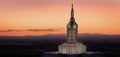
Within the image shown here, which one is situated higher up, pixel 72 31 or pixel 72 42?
pixel 72 31

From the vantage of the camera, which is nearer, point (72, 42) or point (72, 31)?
point (72, 42)

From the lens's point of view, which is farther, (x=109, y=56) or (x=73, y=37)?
(x=109, y=56)

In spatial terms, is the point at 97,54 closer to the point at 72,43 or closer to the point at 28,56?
the point at 72,43

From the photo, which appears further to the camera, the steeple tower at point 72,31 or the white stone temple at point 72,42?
the steeple tower at point 72,31

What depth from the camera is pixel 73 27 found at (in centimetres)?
7850

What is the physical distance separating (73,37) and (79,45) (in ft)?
4.77

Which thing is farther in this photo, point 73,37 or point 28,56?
point 28,56

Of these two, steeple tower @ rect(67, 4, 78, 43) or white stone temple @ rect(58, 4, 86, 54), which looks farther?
steeple tower @ rect(67, 4, 78, 43)

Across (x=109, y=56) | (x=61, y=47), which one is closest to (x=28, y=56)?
(x=109, y=56)

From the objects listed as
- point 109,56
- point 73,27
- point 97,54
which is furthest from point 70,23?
point 109,56

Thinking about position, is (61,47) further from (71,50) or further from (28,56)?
(28,56)

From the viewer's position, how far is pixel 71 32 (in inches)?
3095

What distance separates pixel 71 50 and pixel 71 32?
2.56 m

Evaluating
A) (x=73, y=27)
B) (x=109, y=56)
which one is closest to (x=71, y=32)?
(x=73, y=27)
